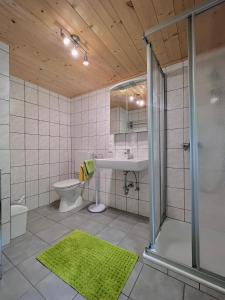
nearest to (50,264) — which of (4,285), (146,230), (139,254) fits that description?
(4,285)

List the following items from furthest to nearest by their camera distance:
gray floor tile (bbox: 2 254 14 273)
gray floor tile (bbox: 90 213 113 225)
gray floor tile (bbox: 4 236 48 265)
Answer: gray floor tile (bbox: 90 213 113 225)
gray floor tile (bbox: 4 236 48 265)
gray floor tile (bbox: 2 254 14 273)

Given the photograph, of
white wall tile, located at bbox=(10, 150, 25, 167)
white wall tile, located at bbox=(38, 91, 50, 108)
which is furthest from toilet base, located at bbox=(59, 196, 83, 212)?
white wall tile, located at bbox=(38, 91, 50, 108)

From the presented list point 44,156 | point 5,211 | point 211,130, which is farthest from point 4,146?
point 211,130

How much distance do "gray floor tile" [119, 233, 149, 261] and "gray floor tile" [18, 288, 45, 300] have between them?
79 centimetres

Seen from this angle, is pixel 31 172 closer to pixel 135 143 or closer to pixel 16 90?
pixel 16 90

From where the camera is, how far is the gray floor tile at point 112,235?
1.62 m

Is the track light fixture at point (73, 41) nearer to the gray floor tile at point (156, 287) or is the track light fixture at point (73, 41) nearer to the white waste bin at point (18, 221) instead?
the white waste bin at point (18, 221)

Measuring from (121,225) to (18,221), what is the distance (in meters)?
1.24

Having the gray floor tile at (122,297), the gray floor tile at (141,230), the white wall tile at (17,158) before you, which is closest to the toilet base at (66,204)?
the white wall tile at (17,158)

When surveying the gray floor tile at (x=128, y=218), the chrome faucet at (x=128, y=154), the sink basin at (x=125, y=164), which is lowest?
the gray floor tile at (x=128, y=218)

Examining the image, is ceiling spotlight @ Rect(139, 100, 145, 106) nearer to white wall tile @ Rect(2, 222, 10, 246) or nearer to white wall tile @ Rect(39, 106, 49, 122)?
white wall tile @ Rect(39, 106, 49, 122)

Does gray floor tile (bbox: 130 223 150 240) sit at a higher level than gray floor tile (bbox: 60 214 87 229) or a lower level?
lower

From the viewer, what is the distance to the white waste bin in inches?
65.0

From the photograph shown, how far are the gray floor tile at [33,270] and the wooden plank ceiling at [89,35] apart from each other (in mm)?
2127
